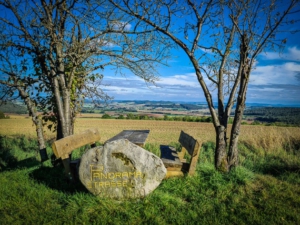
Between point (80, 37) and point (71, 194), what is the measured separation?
3553mm

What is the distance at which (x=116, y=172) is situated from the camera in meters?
3.27

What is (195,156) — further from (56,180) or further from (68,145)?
(56,180)


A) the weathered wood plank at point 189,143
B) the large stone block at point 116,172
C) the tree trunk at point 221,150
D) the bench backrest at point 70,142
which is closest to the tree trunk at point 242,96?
the tree trunk at point 221,150

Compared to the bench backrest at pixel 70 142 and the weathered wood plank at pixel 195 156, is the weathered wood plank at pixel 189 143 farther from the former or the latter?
the bench backrest at pixel 70 142

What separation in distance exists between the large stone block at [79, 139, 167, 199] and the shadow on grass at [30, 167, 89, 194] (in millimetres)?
469

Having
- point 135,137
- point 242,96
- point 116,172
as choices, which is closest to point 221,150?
point 242,96

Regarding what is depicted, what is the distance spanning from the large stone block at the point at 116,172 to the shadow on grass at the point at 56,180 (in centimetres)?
47

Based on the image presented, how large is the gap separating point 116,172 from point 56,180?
166 centimetres

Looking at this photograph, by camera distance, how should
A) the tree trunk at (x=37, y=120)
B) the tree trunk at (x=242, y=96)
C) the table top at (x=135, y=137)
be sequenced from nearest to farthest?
the tree trunk at (x=242, y=96) < the table top at (x=135, y=137) < the tree trunk at (x=37, y=120)

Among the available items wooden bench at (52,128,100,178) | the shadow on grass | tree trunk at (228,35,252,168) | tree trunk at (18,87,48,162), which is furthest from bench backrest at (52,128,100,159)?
tree trunk at (228,35,252,168)

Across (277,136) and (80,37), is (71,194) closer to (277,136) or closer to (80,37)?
(80,37)

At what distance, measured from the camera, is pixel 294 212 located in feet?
9.88

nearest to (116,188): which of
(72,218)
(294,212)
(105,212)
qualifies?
(105,212)

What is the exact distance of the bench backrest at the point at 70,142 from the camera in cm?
332
